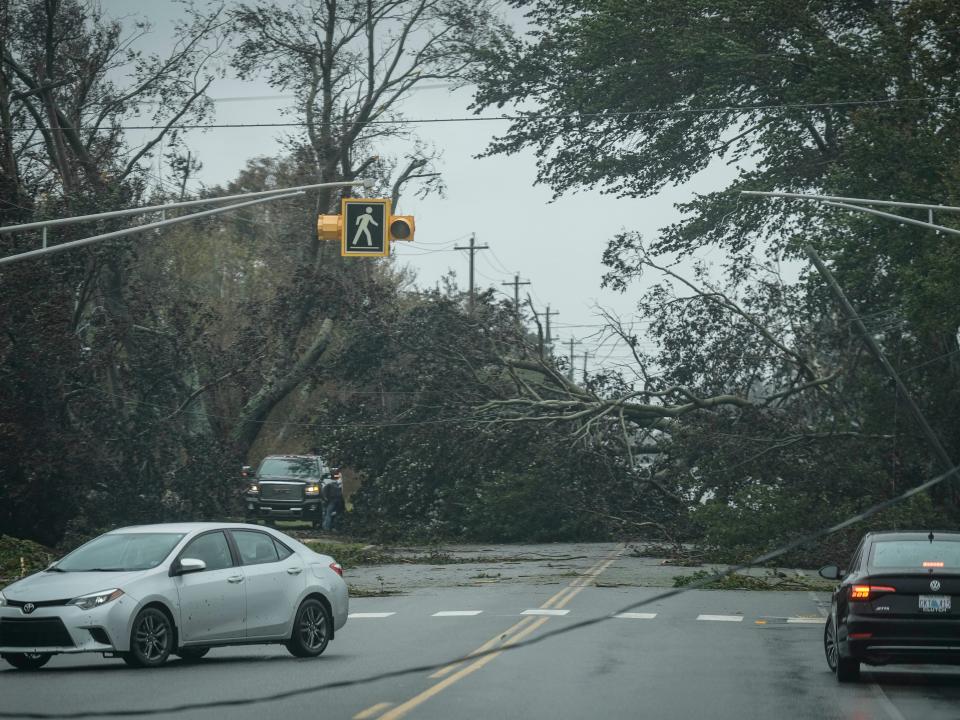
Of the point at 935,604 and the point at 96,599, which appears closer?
the point at 935,604

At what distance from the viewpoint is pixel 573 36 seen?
144ft

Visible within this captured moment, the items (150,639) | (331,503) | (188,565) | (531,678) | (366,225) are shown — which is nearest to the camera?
(531,678)

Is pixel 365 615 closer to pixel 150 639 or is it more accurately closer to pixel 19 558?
pixel 150 639

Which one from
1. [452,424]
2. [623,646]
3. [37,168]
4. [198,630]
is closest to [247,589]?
[198,630]

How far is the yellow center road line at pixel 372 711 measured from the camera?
10.3m

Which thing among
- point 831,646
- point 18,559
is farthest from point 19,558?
point 831,646

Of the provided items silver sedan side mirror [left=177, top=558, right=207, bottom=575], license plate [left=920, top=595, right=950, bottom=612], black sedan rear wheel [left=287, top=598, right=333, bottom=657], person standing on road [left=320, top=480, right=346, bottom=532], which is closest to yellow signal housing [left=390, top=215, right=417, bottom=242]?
black sedan rear wheel [left=287, top=598, right=333, bottom=657]

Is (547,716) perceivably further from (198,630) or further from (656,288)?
(656,288)

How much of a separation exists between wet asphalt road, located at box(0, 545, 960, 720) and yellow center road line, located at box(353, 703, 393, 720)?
0.05ft

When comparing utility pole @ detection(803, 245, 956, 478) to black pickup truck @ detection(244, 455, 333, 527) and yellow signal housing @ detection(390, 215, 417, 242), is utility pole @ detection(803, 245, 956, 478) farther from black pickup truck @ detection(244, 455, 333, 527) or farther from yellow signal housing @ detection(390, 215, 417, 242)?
black pickup truck @ detection(244, 455, 333, 527)

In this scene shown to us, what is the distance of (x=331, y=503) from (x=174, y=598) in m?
29.1

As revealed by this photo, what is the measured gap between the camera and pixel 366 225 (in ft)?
72.7

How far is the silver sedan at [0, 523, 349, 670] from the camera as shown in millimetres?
13055

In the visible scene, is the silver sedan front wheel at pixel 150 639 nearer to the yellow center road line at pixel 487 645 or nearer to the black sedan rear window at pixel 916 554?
the yellow center road line at pixel 487 645
